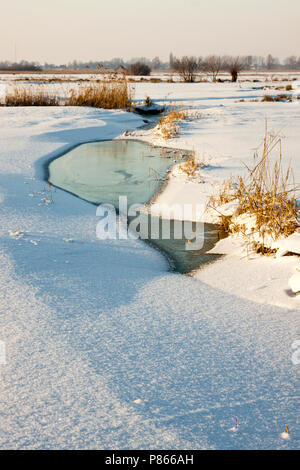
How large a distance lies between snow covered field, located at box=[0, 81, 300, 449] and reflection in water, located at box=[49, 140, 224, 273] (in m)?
0.25

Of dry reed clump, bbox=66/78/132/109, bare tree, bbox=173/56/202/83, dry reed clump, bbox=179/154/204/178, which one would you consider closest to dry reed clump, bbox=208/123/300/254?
dry reed clump, bbox=179/154/204/178

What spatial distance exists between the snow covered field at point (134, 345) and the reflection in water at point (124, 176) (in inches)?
9.8

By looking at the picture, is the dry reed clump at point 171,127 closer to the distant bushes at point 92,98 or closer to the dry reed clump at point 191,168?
the dry reed clump at point 191,168

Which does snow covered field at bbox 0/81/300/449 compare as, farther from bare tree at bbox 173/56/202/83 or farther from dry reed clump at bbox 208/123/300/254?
bare tree at bbox 173/56/202/83

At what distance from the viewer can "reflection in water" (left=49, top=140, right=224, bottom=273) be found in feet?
11.1

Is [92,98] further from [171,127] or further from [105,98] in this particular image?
[171,127]

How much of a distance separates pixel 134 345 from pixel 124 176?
4318 mm

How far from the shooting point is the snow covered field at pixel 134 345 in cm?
137

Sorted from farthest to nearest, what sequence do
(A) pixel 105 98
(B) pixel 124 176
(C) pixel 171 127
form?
1. (A) pixel 105 98
2. (C) pixel 171 127
3. (B) pixel 124 176

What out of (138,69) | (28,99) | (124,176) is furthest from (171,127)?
(138,69)

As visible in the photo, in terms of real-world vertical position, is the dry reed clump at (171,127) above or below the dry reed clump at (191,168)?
above

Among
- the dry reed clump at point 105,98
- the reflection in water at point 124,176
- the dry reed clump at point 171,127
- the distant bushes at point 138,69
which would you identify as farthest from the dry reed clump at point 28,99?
the distant bushes at point 138,69

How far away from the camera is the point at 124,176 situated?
5.95 meters
